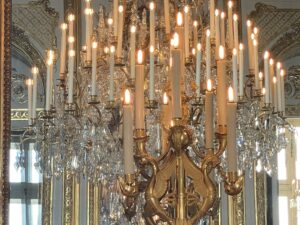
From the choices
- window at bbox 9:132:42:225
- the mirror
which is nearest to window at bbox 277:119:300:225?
the mirror

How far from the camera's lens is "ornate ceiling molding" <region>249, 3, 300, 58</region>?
4.57 meters

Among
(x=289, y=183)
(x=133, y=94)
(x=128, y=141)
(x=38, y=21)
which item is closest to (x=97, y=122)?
(x=133, y=94)

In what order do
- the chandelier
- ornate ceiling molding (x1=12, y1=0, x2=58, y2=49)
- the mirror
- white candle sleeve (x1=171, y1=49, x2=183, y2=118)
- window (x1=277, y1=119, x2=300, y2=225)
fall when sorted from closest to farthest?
1. white candle sleeve (x1=171, y1=49, x2=183, y2=118)
2. the chandelier
3. the mirror
4. ornate ceiling molding (x1=12, y1=0, x2=58, y2=49)
5. window (x1=277, y1=119, x2=300, y2=225)

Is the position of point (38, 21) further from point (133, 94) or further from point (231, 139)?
point (231, 139)

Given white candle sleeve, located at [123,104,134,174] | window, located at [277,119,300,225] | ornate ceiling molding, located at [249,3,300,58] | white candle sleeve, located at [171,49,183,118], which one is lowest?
window, located at [277,119,300,225]

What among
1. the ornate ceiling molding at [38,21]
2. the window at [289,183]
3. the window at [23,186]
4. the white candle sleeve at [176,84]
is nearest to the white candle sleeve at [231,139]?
the white candle sleeve at [176,84]

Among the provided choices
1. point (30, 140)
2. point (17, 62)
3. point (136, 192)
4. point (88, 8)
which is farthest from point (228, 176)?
point (17, 62)

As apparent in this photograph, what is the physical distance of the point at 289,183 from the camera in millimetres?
4723

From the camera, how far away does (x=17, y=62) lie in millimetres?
4199

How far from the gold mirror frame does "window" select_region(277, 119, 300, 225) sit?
8.91 ft

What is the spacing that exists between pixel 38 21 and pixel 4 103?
2.29 meters

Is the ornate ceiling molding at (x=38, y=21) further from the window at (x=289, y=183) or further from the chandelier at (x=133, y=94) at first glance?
Answer: the window at (x=289, y=183)

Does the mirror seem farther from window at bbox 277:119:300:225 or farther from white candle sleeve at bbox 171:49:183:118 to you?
white candle sleeve at bbox 171:49:183:118

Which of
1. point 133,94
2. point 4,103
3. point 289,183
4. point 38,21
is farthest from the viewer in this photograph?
point 289,183
